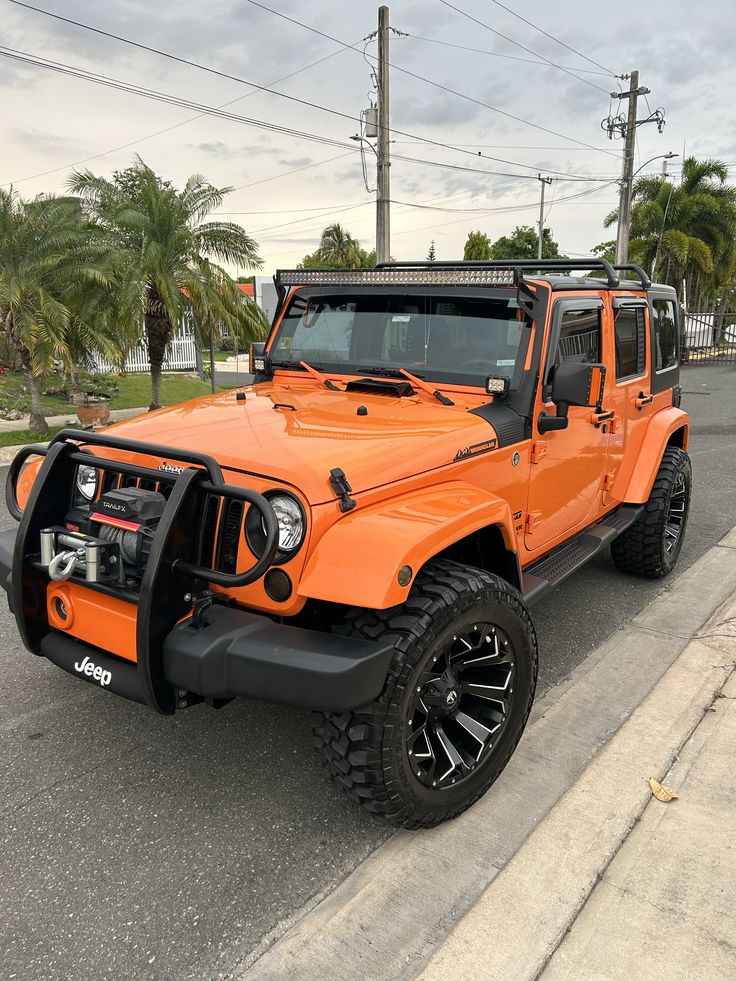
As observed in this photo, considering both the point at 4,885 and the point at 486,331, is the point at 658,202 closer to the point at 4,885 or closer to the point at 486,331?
the point at 486,331

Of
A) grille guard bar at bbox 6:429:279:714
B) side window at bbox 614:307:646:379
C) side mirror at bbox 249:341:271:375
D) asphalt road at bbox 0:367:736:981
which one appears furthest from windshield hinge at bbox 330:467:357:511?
side window at bbox 614:307:646:379

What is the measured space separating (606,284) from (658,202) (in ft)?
91.7

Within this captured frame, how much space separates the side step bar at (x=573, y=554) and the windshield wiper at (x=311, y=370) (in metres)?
1.39

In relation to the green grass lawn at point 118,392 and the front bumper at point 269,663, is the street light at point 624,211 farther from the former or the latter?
the front bumper at point 269,663

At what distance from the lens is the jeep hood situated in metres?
2.66

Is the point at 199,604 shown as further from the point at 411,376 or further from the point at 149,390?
the point at 149,390

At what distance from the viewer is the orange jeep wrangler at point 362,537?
2385mm

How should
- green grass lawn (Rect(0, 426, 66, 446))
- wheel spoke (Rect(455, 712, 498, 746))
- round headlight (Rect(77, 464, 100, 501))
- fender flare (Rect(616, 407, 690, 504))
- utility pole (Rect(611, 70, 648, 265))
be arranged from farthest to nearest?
utility pole (Rect(611, 70, 648, 265)), green grass lawn (Rect(0, 426, 66, 446)), fender flare (Rect(616, 407, 690, 504)), round headlight (Rect(77, 464, 100, 501)), wheel spoke (Rect(455, 712, 498, 746))

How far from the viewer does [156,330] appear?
13.1 meters

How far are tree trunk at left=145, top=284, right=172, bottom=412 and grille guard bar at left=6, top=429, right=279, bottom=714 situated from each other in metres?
10.7

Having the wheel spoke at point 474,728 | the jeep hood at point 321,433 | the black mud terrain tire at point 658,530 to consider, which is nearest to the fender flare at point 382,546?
the jeep hood at point 321,433

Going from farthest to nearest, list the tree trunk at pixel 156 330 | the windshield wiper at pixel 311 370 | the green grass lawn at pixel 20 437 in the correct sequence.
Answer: the tree trunk at pixel 156 330 → the green grass lawn at pixel 20 437 → the windshield wiper at pixel 311 370

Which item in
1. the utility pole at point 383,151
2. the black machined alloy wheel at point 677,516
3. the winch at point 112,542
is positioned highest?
the utility pole at point 383,151

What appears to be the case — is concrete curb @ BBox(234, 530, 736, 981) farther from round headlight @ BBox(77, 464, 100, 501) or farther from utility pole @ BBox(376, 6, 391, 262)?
utility pole @ BBox(376, 6, 391, 262)
